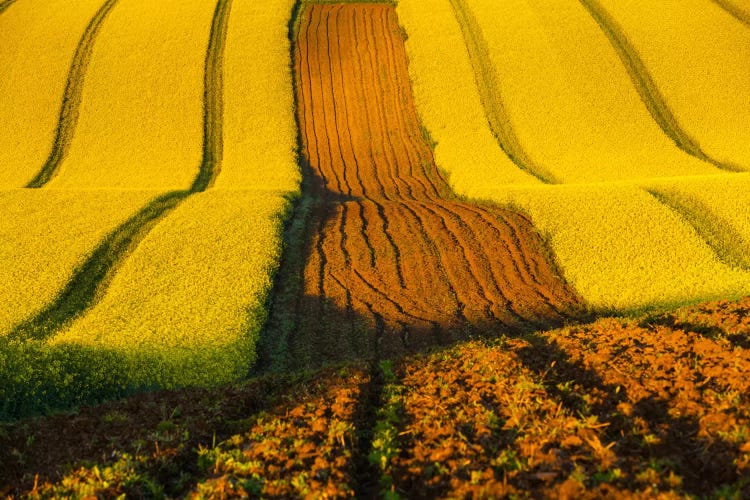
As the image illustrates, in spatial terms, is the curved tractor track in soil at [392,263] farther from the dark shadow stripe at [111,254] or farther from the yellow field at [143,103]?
the yellow field at [143,103]

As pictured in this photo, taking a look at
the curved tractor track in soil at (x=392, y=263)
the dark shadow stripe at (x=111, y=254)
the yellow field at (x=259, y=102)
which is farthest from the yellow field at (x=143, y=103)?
the curved tractor track in soil at (x=392, y=263)

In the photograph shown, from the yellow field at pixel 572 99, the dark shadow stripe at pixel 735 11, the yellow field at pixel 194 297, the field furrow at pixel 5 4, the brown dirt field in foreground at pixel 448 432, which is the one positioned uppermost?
the field furrow at pixel 5 4

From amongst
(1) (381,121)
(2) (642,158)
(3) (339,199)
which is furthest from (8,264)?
(2) (642,158)

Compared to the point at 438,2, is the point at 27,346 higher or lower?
lower

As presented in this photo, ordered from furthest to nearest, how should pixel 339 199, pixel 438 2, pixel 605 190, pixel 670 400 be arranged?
1. pixel 438 2
2. pixel 339 199
3. pixel 605 190
4. pixel 670 400

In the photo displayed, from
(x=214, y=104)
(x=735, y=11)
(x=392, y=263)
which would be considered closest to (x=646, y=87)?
(x=735, y=11)

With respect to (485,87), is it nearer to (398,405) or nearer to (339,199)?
(339,199)

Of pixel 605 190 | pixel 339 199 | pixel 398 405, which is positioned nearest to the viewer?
pixel 398 405

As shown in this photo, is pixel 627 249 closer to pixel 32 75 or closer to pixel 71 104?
pixel 71 104
